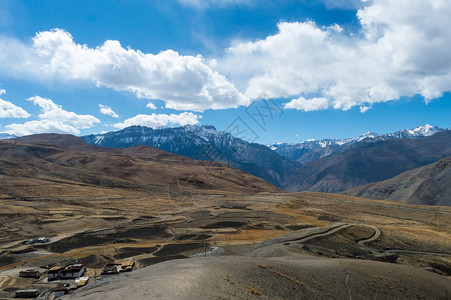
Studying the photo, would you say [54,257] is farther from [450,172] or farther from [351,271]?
[450,172]

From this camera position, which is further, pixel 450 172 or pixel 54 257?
pixel 450 172

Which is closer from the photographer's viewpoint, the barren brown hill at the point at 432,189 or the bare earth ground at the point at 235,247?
the bare earth ground at the point at 235,247

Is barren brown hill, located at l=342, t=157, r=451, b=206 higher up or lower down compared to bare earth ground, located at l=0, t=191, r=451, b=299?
higher up

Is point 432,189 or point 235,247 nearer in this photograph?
point 235,247

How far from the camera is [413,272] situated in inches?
1191

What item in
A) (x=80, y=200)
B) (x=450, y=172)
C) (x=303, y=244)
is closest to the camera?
(x=303, y=244)

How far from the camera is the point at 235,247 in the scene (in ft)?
172

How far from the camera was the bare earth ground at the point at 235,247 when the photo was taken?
2031cm

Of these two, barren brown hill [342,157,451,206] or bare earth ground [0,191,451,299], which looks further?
barren brown hill [342,157,451,206]

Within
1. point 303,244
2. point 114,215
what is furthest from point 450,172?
point 114,215

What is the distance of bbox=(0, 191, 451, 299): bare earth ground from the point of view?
2031 centimetres

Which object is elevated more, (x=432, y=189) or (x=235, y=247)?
(x=432, y=189)

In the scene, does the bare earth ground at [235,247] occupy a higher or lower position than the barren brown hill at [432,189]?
lower

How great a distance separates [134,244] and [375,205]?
338 ft
